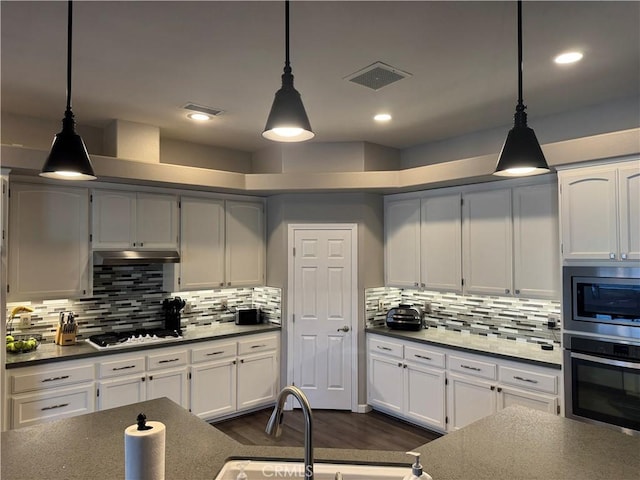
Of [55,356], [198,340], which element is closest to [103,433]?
[55,356]

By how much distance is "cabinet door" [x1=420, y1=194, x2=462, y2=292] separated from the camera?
4094 mm

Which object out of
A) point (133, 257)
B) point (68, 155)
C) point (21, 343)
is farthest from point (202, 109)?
point (21, 343)

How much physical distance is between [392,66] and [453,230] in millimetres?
1940

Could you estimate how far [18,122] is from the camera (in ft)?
11.7

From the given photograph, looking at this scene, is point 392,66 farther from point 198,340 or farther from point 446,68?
point 198,340

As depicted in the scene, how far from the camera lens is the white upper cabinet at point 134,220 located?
12.4 ft

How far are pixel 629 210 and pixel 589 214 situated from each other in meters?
0.24

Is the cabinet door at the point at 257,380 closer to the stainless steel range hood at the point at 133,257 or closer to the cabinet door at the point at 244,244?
the cabinet door at the point at 244,244

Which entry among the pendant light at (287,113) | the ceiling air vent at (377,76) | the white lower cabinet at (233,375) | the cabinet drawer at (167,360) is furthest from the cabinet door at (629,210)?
the cabinet drawer at (167,360)

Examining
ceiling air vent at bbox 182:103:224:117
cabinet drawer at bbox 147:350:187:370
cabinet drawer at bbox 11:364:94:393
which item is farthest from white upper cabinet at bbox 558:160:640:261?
cabinet drawer at bbox 11:364:94:393

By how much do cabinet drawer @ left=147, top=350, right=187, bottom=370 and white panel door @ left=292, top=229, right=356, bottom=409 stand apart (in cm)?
120

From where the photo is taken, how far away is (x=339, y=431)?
402 centimetres

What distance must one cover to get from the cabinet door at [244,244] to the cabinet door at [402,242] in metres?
1.41

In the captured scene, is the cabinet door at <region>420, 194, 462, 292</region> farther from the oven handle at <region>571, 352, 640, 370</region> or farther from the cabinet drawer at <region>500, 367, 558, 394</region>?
the oven handle at <region>571, 352, 640, 370</region>
